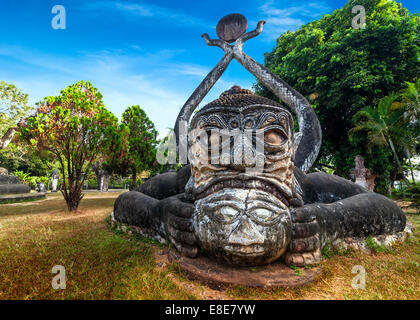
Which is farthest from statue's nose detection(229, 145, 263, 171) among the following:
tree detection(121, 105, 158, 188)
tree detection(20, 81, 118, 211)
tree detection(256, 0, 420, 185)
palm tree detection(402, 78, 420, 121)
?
palm tree detection(402, 78, 420, 121)

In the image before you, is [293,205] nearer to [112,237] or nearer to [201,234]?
[201,234]

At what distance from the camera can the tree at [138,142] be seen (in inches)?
351

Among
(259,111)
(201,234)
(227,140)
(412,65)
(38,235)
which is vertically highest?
(412,65)

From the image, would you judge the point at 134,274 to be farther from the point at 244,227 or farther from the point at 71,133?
the point at 71,133

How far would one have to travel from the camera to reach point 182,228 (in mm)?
2414

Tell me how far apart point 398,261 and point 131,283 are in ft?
10.4

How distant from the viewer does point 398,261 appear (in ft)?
8.52

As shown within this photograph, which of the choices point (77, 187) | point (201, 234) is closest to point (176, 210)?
point (201, 234)

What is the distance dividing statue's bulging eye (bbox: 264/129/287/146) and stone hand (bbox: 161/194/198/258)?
119cm

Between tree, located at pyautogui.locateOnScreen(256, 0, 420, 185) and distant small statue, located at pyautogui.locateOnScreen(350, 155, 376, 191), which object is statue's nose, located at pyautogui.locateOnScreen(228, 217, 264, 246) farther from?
distant small statue, located at pyautogui.locateOnScreen(350, 155, 376, 191)

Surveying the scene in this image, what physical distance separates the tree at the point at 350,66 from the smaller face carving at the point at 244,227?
8.19 m

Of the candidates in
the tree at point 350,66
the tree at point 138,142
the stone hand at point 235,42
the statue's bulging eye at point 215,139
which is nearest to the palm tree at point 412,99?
the tree at point 350,66
